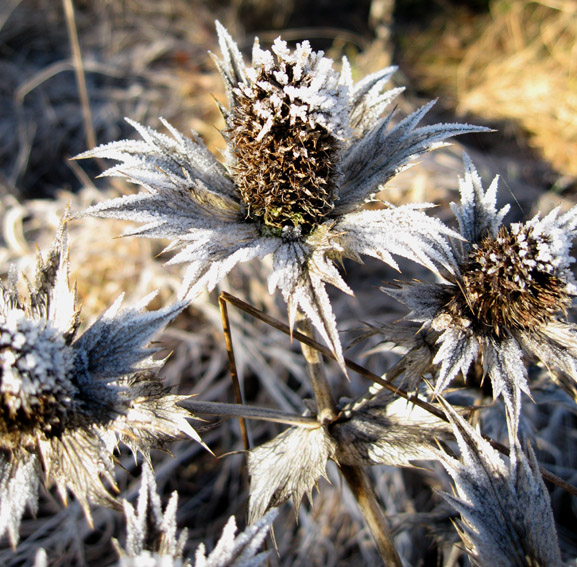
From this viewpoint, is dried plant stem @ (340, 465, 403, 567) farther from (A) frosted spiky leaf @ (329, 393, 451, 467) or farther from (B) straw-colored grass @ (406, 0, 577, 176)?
(B) straw-colored grass @ (406, 0, 577, 176)

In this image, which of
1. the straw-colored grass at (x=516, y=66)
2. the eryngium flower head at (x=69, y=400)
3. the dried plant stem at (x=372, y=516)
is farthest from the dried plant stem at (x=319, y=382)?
the straw-colored grass at (x=516, y=66)

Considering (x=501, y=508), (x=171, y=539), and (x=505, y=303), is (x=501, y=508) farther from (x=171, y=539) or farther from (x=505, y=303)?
(x=171, y=539)

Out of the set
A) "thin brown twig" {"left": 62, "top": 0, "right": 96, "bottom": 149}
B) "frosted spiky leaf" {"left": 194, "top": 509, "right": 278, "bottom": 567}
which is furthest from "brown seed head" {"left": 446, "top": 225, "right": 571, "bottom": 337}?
"thin brown twig" {"left": 62, "top": 0, "right": 96, "bottom": 149}

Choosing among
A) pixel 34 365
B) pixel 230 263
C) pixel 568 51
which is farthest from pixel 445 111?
pixel 34 365

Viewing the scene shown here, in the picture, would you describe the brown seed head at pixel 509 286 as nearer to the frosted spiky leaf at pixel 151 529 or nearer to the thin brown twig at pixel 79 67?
the frosted spiky leaf at pixel 151 529

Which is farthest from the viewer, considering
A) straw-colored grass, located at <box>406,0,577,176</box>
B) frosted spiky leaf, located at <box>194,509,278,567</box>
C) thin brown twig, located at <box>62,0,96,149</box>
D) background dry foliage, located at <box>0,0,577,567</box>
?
straw-colored grass, located at <box>406,0,577,176</box>
